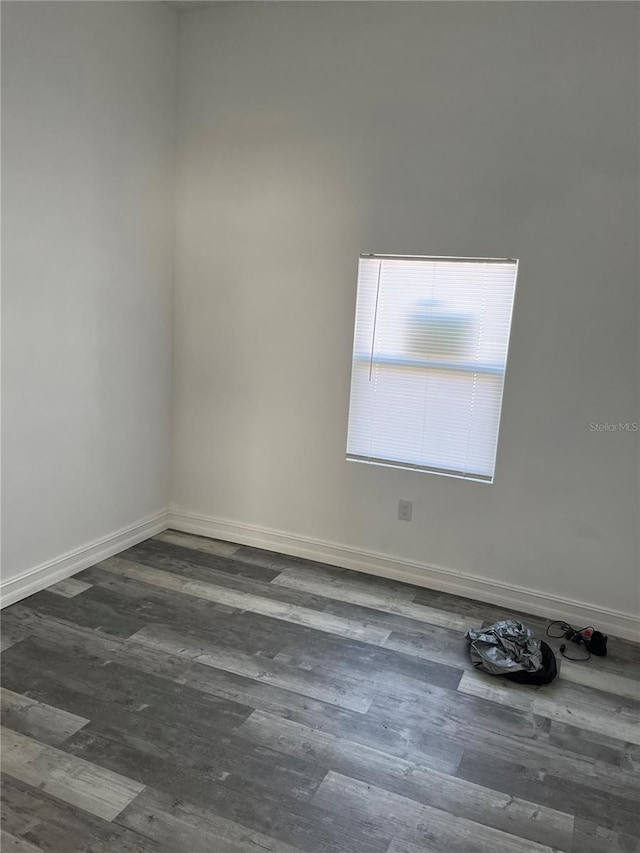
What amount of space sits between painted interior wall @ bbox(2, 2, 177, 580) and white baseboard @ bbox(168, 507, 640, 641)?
0.50m

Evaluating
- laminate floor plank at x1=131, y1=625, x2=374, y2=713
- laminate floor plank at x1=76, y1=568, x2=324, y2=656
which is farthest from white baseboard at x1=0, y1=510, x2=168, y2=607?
laminate floor plank at x1=131, y1=625, x2=374, y2=713

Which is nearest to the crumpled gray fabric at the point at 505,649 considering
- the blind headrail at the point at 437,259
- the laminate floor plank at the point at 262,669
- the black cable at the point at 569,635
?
the black cable at the point at 569,635

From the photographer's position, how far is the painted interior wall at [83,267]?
9.03ft

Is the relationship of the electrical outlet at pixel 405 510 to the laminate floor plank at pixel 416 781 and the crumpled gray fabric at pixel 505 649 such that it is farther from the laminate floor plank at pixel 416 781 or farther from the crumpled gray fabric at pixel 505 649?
the laminate floor plank at pixel 416 781

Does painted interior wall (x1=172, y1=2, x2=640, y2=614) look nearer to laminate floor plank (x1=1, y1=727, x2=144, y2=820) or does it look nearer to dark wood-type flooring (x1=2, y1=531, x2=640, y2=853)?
dark wood-type flooring (x1=2, y1=531, x2=640, y2=853)

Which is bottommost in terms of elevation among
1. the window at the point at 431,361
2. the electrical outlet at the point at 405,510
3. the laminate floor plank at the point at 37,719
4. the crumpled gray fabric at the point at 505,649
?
the laminate floor plank at the point at 37,719

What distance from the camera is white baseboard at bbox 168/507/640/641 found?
3.08 metres

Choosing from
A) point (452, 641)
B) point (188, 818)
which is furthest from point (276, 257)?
point (188, 818)

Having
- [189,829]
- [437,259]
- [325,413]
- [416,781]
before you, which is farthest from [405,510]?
[189,829]

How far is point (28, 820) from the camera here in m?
1.80

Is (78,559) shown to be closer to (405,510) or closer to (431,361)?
(405,510)

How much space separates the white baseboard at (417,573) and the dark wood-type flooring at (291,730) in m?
0.10

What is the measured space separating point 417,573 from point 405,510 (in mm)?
348

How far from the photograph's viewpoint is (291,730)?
2248 mm
